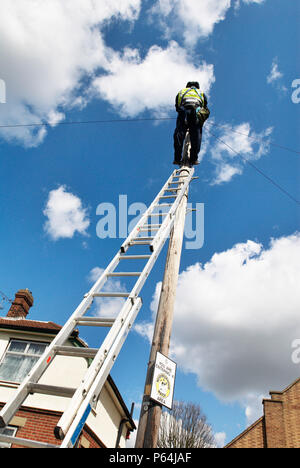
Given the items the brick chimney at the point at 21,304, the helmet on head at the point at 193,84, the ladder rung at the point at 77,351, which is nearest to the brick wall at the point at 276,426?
the brick chimney at the point at 21,304

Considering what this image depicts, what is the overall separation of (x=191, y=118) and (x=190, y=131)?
0.86 feet

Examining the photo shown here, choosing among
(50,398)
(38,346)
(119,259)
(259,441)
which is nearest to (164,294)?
(119,259)

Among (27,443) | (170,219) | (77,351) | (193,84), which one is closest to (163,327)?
(77,351)

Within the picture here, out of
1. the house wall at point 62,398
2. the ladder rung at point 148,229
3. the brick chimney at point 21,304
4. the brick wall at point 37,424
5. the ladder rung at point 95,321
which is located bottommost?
the brick wall at point 37,424

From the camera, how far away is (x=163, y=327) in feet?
12.5

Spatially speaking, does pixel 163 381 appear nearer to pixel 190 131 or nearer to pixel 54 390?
pixel 54 390

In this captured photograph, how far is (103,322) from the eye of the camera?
10.5 ft

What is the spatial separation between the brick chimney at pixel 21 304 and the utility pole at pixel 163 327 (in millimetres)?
10828

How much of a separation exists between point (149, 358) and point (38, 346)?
348 inches

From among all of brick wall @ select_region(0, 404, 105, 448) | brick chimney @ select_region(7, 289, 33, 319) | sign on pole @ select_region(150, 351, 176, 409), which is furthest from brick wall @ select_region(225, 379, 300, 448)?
sign on pole @ select_region(150, 351, 176, 409)

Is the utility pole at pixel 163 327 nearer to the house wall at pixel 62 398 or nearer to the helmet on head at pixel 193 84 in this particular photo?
the helmet on head at pixel 193 84

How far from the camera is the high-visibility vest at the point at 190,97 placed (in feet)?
21.6

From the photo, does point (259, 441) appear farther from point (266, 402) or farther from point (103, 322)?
point (103, 322)

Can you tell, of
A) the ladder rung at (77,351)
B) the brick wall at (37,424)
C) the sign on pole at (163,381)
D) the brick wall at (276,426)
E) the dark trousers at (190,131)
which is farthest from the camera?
the brick wall at (276,426)
